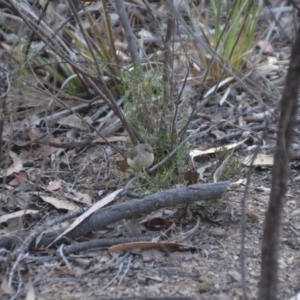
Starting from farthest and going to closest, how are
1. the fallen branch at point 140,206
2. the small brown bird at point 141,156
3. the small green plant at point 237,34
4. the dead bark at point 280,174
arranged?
the small green plant at point 237,34 < the small brown bird at point 141,156 < the fallen branch at point 140,206 < the dead bark at point 280,174

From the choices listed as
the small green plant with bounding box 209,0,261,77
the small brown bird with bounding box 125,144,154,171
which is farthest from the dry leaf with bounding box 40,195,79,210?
the small green plant with bounding box 209,0,261,77

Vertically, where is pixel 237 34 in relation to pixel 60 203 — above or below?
above

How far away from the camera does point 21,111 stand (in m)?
4.37

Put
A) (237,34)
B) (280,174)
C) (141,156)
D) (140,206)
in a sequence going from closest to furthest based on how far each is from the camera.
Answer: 1. (280,174)
2. (140,206)
3. (141,156)
4. (237,34)

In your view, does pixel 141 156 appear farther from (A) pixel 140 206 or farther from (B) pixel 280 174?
(B) pixel 280 174

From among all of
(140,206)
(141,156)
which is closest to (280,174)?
(140,206)

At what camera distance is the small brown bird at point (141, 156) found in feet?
10.9

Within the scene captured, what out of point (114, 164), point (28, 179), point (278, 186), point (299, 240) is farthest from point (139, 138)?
point (278, 186)

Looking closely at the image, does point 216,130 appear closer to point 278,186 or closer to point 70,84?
point 70,84

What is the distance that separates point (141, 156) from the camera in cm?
333

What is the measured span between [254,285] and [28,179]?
5.04 feet

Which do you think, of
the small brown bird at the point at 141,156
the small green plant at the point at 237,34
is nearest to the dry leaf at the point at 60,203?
the small brown bird at the point at 141,156

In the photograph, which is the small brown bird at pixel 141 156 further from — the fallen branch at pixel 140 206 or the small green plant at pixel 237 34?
the small green plant at pixel 237 34

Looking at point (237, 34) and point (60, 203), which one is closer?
point (60, 203)
